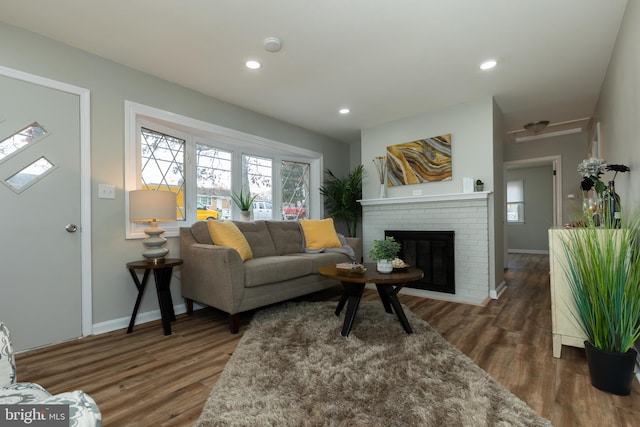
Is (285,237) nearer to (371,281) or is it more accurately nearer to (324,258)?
(324,258)

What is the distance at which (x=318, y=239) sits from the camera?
3.86 meters

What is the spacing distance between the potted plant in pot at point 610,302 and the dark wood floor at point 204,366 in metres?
0.13

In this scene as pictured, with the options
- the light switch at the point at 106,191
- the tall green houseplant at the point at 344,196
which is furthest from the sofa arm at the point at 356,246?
the light switch at the point at 106,191

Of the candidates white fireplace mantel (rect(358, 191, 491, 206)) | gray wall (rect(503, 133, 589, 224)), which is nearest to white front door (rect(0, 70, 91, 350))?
white fireplace mantel (rect(358, 191, 491, 206))

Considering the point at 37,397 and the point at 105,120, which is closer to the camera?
the point at 37,397

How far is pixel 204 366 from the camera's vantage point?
75.7 inches

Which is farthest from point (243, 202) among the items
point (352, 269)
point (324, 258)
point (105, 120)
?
point (352, 269)

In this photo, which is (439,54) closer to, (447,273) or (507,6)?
(507,6)

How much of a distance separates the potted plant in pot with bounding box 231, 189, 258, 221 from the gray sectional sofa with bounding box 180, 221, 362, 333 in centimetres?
27

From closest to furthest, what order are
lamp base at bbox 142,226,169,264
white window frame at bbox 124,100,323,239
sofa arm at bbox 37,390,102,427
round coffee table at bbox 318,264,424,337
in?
sofa arm at bbox 37,390,102,427 < round coffee table at bbox 318,264,424,337 < lamp base at bbox 142,226,169,264 < white window frame at bbox 124,100,323,239

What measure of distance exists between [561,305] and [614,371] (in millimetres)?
484

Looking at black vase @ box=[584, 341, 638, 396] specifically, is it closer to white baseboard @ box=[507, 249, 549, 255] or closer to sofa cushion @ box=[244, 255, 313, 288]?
sofa cushion @ box=[244, 255, 313, 288]

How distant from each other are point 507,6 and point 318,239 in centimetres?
284

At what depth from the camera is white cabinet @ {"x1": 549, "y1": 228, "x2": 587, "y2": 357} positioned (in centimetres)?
194
